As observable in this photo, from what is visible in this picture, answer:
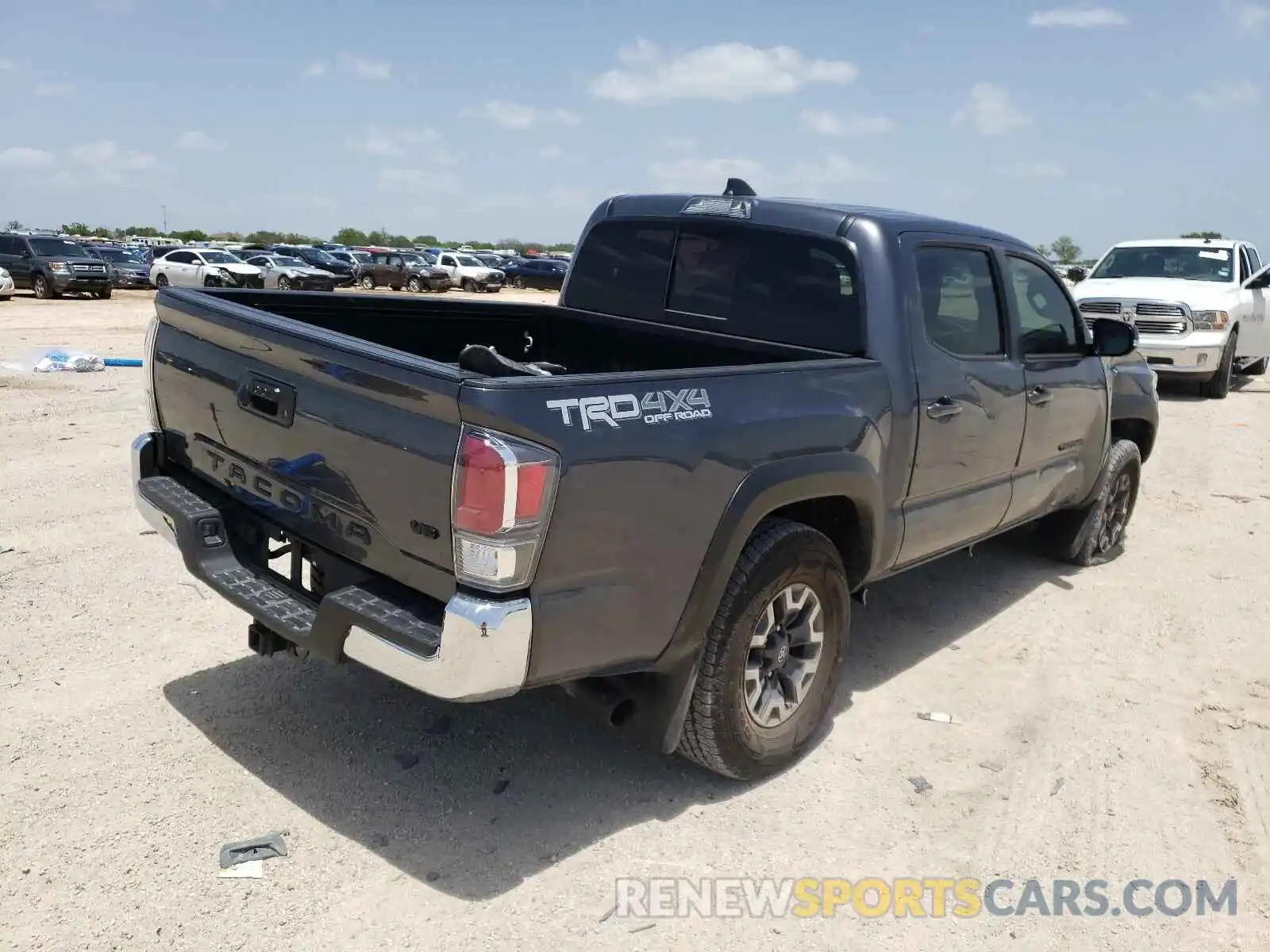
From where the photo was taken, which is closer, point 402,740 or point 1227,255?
point 402,740

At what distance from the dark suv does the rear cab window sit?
89.4 ft

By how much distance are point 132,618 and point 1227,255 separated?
1506cm

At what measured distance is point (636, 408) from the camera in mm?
2844

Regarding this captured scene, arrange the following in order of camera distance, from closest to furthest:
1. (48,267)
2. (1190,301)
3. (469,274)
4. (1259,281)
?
(1190,301)
(1259,281)
(48,267)
(469,274)

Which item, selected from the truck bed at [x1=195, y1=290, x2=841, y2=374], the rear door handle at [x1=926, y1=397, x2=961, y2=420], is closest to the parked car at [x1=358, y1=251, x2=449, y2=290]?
the truck bed at [x1=195, y1=290, x2=841, y2=374]

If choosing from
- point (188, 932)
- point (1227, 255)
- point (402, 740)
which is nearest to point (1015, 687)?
point (402, 740)

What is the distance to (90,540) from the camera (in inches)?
219

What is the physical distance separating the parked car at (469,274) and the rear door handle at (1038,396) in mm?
37863

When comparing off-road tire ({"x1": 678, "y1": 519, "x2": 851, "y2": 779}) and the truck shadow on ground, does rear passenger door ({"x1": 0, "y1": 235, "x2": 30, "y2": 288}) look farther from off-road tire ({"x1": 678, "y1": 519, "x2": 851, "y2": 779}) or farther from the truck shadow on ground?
off-road tire ({"x1": 678, "y1": 519, "x2": 851, "y2": 779})

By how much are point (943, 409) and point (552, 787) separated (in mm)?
2155

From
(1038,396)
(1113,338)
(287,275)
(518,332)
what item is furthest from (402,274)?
(1038,396)

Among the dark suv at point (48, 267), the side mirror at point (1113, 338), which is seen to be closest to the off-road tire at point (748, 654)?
the side mirror at point (1113, 338)

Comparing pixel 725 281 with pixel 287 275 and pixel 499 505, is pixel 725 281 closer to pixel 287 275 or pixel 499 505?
pixel 499 505

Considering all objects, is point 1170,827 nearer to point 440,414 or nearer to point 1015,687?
point 1015,687
